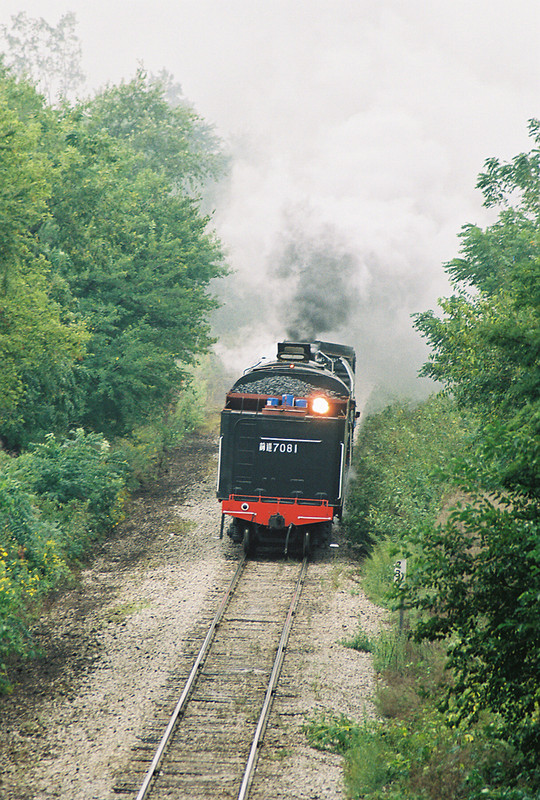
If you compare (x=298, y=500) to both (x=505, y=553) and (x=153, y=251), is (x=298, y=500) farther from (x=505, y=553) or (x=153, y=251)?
(x=153, y=251)

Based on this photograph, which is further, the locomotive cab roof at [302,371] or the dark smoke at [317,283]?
the dark smoke at [317,283]

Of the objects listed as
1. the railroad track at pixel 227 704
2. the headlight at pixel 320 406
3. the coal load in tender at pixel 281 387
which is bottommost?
the railroad track at pixel 227 704

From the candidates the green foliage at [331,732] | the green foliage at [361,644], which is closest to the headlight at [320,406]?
the green foliage at [361,644]

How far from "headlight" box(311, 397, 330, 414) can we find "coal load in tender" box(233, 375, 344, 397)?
552 millimetres

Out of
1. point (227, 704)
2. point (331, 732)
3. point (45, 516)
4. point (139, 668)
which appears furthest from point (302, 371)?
point (331, 732)

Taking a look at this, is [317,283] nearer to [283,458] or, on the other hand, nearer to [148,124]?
[283,458]

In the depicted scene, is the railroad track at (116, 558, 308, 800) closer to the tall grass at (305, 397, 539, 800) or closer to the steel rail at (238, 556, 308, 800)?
the steel rail at (238, 556, 308, 800)

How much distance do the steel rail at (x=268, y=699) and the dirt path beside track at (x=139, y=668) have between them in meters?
0.11

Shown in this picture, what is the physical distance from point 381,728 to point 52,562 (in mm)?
7519

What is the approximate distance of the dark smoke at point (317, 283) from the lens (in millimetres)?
28781

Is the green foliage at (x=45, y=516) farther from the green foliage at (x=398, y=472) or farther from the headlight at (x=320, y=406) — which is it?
the green foliage at (x=398, y=472)

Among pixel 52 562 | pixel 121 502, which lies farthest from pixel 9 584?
pixel 121 502

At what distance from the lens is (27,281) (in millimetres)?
18203

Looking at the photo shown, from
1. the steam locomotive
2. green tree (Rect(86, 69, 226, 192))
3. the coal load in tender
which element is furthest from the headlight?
green tree (Rect(86, 69, 226, 192))
